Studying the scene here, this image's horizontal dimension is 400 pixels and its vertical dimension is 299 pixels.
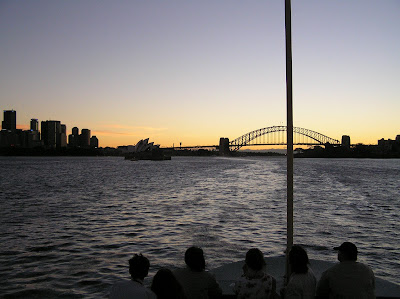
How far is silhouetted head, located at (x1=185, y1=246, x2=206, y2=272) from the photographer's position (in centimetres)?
456

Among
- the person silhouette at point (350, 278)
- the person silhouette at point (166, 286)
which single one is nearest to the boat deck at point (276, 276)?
the person silhouette at point (350, 278)

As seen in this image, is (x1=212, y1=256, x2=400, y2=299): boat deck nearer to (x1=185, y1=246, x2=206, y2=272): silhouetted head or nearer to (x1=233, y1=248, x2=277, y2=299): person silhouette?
(x1=233, y1=248, x2=277, y2=299): person silhouette

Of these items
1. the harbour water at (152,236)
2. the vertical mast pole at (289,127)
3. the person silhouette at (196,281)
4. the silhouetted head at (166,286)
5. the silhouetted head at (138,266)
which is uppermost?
the vertical mast pole at (289,127)

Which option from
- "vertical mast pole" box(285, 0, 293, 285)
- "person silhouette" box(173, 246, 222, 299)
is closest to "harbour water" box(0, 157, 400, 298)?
"person silhouette" box(173, 246, 222, 299)

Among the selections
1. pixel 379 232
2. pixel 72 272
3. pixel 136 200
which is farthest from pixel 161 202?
pixel 72 272

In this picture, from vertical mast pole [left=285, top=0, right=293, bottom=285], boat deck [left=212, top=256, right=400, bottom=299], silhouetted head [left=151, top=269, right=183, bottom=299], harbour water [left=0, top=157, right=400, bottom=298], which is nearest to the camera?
silhouetted head [left=151, top=269, right=183, bottom=299]

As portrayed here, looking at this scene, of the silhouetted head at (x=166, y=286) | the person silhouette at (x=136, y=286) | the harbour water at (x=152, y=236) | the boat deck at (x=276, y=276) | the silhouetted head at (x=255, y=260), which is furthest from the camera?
the harbour water at (x=152, y=236)

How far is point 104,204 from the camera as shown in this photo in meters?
26.0

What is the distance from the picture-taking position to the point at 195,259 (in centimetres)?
459

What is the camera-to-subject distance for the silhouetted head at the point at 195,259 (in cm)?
456

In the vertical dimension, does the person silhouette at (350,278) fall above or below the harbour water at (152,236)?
above

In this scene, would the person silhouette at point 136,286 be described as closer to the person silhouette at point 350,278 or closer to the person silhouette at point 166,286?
the person silhouette at point 166,286

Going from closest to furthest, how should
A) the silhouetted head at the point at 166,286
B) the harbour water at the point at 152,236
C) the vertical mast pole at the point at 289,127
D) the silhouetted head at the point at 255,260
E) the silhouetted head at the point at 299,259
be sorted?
the silhouetted head at the point at 166,286 < the silhouetted head at the point at 255,260 < the silhouetted head at the point at 299,259 < the vertical mast pole at the point at 289,127 < the harbour water at the point at 152,236

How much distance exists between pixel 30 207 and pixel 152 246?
13.7 meters
